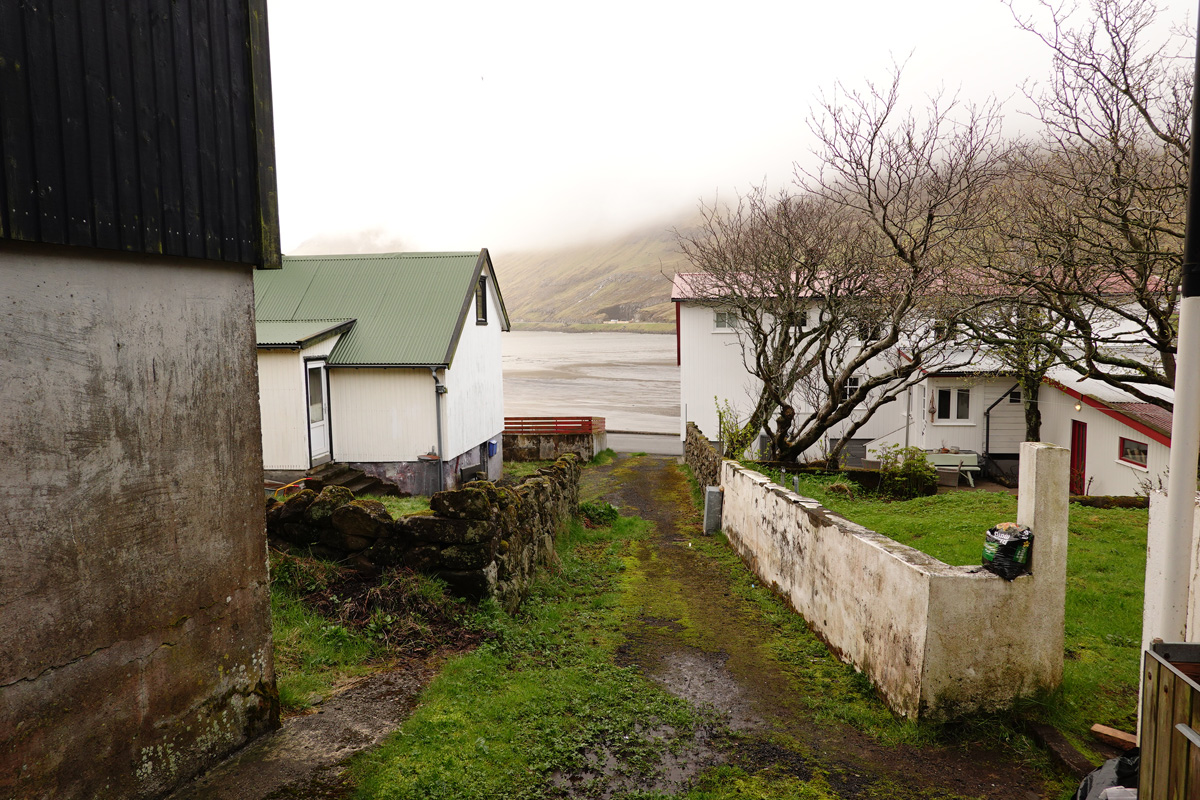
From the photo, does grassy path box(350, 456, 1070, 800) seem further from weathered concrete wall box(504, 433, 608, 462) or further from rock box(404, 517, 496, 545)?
weathered concrete wall box(504, 433, 608, 462)

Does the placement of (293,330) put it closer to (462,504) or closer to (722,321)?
(462,504)

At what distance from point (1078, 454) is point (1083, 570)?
13.8 metres

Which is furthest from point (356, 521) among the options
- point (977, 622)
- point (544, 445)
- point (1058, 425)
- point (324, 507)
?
point (544, 445)

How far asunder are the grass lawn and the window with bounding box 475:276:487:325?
36.3 ft

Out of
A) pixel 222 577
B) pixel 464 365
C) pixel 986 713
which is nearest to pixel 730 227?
pixel 464 365

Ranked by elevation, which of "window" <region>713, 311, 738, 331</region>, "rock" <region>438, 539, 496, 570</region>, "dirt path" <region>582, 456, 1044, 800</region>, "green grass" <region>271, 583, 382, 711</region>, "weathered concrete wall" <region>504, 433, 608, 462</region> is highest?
"window" <region>713, 311, 738, 331</region>

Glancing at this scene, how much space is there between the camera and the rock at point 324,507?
7.47 metres

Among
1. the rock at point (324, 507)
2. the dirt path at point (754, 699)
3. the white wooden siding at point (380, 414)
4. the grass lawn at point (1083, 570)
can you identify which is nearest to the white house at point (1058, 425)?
the grass lawn at point (1083, 570)

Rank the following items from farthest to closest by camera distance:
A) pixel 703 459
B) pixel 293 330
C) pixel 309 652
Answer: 1. pixel 703 459
2. pixel 293 330
3. pixel 309 652

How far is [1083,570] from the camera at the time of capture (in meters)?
9.16

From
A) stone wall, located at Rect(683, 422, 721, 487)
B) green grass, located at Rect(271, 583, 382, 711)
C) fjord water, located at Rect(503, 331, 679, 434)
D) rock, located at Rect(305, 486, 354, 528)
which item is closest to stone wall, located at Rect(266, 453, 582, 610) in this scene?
rock, located at Rect(305, 486, 354, 528)

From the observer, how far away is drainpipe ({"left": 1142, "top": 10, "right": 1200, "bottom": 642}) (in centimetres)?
407

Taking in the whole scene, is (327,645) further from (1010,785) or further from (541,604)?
(1010,785)

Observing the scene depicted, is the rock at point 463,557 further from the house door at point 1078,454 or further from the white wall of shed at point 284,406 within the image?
the house door at point 1078,454
